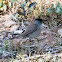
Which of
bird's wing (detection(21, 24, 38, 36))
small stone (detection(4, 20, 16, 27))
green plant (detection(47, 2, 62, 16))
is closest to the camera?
bird's wing (detection(21, 24, 38, 36))

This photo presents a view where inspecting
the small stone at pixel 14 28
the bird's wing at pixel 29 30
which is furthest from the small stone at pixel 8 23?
the bird's wing at pixel 29 30

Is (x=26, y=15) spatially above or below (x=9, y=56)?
above

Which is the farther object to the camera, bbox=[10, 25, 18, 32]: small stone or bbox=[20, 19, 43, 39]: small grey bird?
bbox=[10, 25, 18, 32]: small stone

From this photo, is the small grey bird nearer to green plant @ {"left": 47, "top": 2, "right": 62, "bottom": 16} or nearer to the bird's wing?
the bird's wing

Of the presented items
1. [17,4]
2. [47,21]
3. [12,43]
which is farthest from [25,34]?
[17,4]

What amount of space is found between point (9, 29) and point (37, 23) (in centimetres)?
125

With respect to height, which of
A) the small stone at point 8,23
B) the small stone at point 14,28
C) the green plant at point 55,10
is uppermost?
the green plant at point 55,10

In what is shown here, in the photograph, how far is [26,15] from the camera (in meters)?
6.52

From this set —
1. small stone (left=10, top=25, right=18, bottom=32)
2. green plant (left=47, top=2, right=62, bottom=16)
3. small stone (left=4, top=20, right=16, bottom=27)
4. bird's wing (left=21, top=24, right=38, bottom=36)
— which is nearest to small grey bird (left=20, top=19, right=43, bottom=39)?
bird's wing (left=21, top=24, right=38, bottom=36)

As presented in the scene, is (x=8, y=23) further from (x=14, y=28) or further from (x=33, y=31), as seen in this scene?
(x=33, y=31)

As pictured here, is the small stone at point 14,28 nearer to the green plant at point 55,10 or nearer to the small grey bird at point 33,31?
the small grey bird at point 33,31

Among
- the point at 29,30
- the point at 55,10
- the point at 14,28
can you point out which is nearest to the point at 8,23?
the point at 14,28

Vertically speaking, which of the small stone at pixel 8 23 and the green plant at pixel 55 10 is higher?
the green plant at pixel 55 10

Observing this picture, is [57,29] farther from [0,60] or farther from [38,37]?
[0,60]
